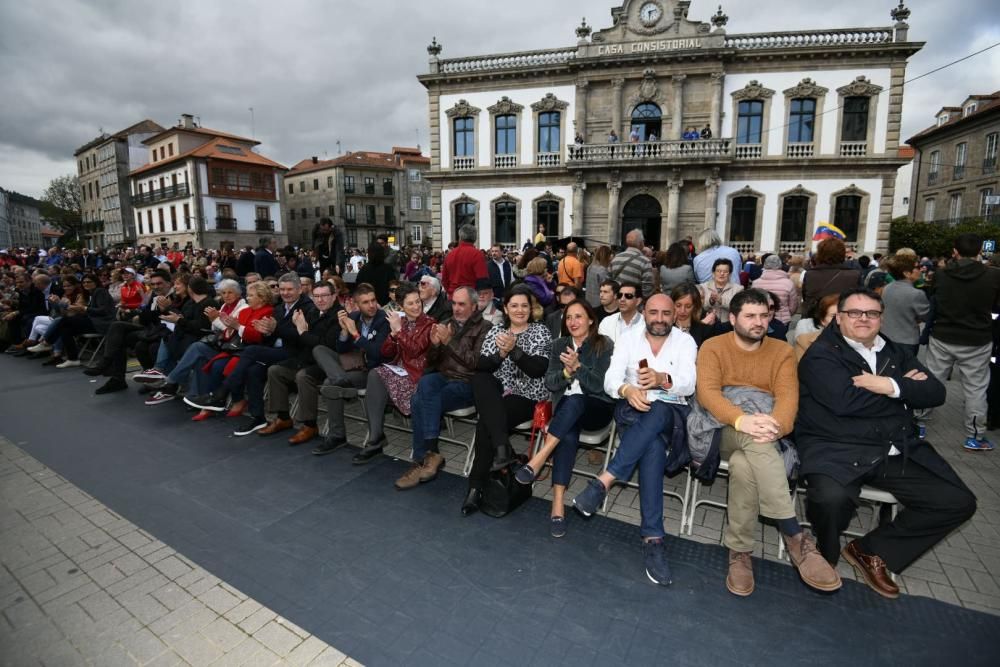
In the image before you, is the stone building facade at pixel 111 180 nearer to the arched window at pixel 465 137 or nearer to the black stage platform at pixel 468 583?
the arched window at pixel 465 137

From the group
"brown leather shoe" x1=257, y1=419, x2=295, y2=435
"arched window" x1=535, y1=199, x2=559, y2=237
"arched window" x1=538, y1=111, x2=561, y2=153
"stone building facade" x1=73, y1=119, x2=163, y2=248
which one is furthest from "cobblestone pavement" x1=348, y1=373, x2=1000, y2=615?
"stone building facade" x1=73, y1=119, x2=163, y2=248

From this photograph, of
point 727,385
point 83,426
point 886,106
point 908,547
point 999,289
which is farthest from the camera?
point 886,106

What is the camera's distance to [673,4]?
21.7 m

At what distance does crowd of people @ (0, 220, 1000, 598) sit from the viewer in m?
3.17

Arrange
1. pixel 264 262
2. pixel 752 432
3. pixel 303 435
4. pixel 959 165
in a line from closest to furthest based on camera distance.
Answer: pixel 752 432, pixel 303 435, pixel 264 262, pixel 959 165

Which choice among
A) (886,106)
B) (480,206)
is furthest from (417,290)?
(886,106)

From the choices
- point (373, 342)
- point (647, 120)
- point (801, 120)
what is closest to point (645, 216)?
point (647, 120)

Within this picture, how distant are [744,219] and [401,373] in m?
22.7

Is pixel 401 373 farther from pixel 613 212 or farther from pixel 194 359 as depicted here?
pixel 613 212

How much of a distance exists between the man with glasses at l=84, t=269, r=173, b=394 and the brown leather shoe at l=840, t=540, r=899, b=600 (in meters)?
8.59

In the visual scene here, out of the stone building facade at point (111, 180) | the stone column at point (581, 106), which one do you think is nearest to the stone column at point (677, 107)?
the stone column at point (581, 106)

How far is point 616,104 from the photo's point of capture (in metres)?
22.8

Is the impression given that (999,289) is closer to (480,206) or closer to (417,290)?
(417,290)

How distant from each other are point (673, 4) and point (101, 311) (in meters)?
24.4
